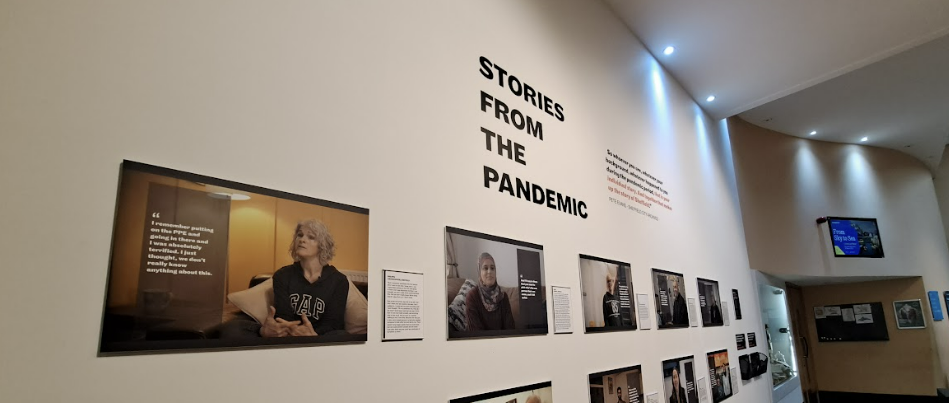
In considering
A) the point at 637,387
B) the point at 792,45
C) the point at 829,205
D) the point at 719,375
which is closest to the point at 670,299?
the point at 637,387

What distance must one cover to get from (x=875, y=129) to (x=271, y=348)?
11388 millimetres

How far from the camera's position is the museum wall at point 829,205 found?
8.08 metres

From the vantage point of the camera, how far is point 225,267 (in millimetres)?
1366

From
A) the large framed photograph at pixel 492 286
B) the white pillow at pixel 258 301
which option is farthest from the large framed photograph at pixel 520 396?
the white pillow at pixel 258 301

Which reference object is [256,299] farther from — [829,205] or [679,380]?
[829,205]

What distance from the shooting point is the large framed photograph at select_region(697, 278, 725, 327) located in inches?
184

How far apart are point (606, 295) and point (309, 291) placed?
2079 millimetres

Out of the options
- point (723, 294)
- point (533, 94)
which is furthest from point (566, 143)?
point (723, 294)

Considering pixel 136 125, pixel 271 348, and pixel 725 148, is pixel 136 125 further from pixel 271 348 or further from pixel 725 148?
pixel 725 148

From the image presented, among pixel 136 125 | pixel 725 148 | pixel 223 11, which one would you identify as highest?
pixel 725 148

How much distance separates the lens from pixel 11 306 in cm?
104

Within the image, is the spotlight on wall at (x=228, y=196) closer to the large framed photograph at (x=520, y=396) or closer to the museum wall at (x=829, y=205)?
the large framed photograph at (x=520, y=396)

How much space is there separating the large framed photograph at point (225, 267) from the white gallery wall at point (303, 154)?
1.5 inches

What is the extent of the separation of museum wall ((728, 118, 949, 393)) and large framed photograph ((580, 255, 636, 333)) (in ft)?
15.1
